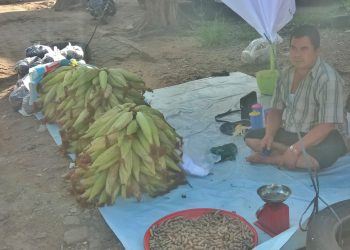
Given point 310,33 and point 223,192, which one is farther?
point 223,192

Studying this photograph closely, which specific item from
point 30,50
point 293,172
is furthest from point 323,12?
point 293,172

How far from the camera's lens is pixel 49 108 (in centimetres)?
539

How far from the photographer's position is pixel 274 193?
3.04 meters

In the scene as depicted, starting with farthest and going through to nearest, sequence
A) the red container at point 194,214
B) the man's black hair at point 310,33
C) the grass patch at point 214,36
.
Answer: the grass patch at point 214,36, the man's black hair at point 310,33, the red container at point 194,214

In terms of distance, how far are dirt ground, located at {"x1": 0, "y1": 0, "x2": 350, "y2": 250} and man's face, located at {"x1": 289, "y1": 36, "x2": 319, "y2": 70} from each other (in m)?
1.87

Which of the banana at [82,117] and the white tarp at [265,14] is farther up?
the white tarp at [265,14]

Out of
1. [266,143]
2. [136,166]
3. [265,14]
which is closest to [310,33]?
[265,14]

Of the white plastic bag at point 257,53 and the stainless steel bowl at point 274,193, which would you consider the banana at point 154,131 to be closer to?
the stainless steel bowl at point 274,193

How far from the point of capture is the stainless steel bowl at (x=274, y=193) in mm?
2984

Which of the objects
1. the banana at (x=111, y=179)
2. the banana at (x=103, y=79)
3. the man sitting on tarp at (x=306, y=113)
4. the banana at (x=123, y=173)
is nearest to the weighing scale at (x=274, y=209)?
the man sitting on tarp at (x=306, y=113)

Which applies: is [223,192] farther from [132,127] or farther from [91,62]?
[91,62]

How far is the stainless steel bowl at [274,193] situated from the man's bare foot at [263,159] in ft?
2.94

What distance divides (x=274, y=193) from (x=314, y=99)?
1043 mm

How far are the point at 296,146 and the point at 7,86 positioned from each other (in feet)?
15.7
